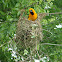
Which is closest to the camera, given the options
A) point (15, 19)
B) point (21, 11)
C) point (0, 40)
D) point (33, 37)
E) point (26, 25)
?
point (33, 37)

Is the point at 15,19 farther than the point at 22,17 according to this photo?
Yes

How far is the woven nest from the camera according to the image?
1.56 m

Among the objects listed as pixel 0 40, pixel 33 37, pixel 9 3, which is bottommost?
pixel 0 40

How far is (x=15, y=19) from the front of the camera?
1.86 meters

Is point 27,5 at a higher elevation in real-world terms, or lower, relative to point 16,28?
higher

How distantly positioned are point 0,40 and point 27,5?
2.38 feet

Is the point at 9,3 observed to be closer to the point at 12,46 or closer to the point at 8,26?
the point at 8,26

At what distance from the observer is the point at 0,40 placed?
1994 mm

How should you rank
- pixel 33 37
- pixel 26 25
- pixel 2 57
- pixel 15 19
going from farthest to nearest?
1. pixel 2 57
2. pixel 15 19
3. pixel 26 25
4. pixel 33 37

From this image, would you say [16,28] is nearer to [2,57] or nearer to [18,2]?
[18,2]

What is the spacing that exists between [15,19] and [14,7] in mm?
194

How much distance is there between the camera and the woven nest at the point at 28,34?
156cm

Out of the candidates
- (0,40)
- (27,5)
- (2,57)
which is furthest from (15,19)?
(2,57)

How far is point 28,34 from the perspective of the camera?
1.58 meters
